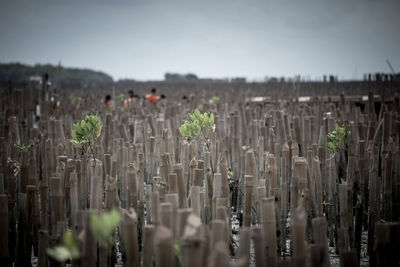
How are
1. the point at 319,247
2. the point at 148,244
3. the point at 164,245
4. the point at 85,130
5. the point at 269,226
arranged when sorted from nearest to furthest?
the point at 164,245 → the point at 319,247 → the point at 148,244 → the point at 269,226 → the point at 85,130

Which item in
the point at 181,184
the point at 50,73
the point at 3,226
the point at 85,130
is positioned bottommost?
the point at 3,226

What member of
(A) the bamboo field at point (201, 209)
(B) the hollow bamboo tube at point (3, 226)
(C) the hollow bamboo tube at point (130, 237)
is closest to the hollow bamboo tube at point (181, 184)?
(A) the bamboo field at point (201, 209)

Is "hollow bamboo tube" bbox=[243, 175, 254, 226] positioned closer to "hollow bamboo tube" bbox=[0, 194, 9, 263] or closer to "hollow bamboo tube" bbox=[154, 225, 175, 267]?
"hollow bamboo tube" bbox=[154, 225, 175, 267]

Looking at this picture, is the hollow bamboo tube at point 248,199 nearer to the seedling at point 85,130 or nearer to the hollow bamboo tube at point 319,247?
the hollow bamboo tube at point 319,247

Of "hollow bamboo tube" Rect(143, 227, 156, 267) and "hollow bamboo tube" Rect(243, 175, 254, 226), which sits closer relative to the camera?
"hollow bamboo tube" Rect(143, 227, 156, 267)

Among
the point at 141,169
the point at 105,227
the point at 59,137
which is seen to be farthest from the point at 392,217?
the point at 59,137

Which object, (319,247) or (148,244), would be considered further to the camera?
(148,244)

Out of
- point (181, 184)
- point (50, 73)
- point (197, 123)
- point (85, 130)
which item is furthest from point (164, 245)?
point (50, 73)

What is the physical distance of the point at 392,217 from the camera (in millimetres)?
2482

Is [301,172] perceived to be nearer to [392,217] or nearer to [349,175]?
[349,175]

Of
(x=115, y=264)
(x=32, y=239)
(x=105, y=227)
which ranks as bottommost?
(x=115, y=264)

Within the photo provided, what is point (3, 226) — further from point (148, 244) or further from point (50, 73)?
point (50, 73)

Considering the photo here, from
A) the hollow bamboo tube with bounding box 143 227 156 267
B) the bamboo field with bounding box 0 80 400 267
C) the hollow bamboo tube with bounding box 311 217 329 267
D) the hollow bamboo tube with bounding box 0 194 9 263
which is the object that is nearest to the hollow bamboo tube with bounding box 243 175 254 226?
the bamboo field with bounding box 0 80 400 267

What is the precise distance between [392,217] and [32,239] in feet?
7.16
